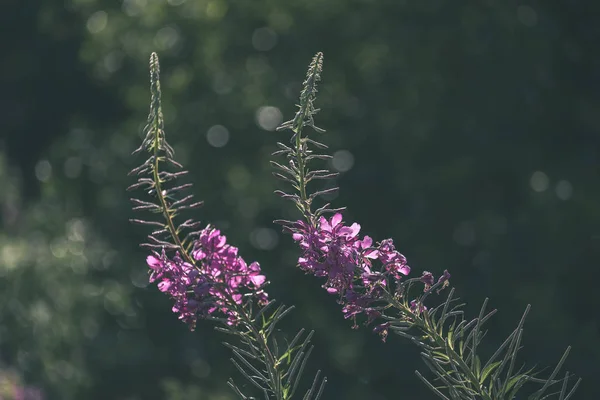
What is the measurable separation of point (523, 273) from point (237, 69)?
2974 millimetres

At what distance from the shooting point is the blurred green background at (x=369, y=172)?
29.2ft

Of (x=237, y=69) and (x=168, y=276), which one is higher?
(x=168, y=276)

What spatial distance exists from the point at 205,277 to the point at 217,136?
7.63 m

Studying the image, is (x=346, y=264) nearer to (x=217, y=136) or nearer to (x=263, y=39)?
(x=217, y=136)

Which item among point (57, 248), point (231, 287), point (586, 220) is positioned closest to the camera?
point (231, 287)

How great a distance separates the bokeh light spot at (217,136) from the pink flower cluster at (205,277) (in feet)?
24.8

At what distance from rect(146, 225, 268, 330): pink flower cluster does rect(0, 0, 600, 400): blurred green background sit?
6725mm

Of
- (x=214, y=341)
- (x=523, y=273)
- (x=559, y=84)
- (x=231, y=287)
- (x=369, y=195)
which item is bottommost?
(x=214, y=341)

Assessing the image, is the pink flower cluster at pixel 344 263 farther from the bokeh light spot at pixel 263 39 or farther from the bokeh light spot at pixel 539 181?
the bokeh light spot at pixel 263 39

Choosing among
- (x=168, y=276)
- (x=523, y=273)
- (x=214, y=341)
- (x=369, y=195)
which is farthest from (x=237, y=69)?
(x=168, y=276)

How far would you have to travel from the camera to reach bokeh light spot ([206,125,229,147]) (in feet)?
31.4

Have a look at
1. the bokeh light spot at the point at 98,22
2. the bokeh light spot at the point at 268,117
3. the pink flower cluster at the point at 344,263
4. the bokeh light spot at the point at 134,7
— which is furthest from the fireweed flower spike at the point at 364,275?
the bokeh light spot at the point at 98,22

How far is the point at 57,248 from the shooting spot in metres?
10.9

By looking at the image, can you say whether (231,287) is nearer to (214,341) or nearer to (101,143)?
(214,341)
